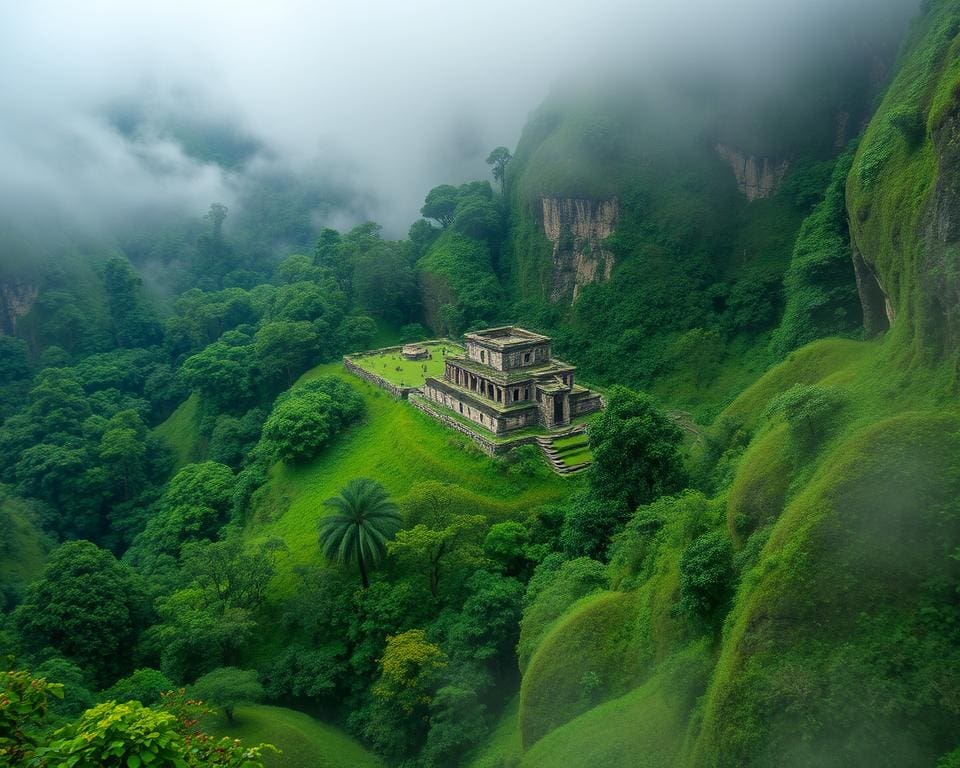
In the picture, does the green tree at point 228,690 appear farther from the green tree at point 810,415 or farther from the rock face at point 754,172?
the rock face at point 754,172

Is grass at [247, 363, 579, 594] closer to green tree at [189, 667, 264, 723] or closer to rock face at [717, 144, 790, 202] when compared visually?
green tree at [189, 667, 264, 723]

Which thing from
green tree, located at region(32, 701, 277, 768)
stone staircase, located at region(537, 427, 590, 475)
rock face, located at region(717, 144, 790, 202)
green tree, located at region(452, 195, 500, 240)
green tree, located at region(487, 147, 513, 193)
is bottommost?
green tree, located at region(32, 701, 277, 768)

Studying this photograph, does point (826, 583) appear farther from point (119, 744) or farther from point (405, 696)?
point (405, 696)

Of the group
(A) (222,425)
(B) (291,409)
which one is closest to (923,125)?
(B) (291,409)

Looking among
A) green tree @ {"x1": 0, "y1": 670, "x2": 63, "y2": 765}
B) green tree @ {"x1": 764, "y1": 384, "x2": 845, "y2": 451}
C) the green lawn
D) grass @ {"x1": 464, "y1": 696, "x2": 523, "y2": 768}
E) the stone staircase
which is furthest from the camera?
the green lawn

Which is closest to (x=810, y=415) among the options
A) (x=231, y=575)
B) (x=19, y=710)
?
(x=19, y=710)

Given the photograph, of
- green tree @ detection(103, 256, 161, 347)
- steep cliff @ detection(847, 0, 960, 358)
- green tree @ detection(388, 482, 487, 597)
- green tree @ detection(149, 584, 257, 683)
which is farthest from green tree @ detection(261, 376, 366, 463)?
green tree @ detection(103, 256, 161, 347)
